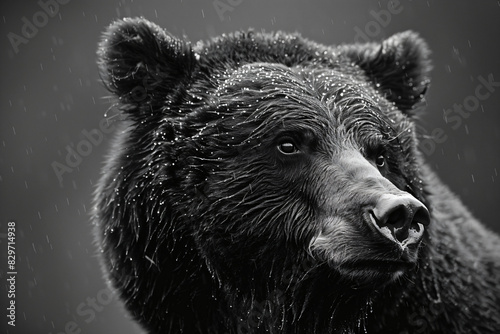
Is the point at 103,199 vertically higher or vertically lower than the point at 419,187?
lower

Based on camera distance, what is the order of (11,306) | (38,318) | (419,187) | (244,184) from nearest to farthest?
(244,184), (419,187), (11,306), (38,318)

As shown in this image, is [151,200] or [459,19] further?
[459,19]

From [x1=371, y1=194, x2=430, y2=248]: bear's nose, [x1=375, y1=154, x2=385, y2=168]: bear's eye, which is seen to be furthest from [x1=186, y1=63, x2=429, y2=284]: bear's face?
[x1=371, y1=194, x2=430, y2=248]: bear's nose

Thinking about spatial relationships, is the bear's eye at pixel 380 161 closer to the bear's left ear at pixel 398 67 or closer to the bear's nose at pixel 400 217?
the bear's left ear at pixel 398 67

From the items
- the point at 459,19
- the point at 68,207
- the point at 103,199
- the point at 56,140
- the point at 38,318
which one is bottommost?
the point at 38,318

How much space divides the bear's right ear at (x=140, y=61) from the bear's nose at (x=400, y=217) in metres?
1.78

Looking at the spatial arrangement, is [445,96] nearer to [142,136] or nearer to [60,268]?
[60,268]

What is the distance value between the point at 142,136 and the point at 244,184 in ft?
2.66

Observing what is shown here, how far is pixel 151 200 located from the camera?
444 cm

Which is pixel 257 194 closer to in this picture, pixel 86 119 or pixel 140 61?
pixel 140 61

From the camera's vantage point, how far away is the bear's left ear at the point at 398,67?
203 inches

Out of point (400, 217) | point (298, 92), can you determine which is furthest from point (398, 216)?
point (298, 92)

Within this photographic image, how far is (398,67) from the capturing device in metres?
5.17

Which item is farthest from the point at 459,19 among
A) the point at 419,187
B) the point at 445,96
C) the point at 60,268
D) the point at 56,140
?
the point at 419,187
